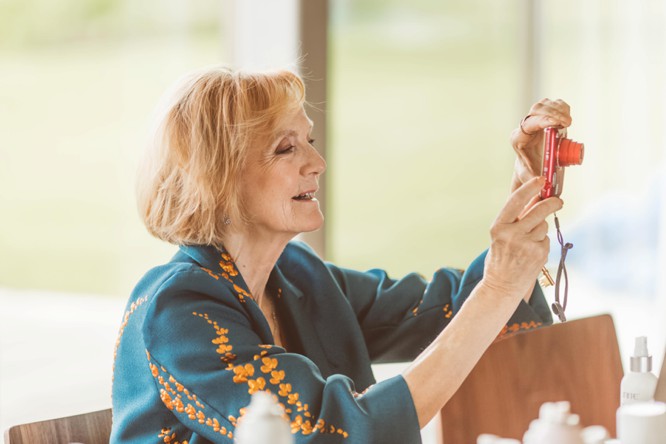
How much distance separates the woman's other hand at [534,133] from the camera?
1438 millimetres

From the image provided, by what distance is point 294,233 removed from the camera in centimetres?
159

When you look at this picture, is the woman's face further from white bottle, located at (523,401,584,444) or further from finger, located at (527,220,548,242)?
white bottle, located at (523,401,584,444)

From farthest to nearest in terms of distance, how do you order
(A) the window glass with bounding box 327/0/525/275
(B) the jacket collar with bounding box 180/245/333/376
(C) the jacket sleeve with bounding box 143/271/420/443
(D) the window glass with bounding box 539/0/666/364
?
(D) the window glass with bounding box 539/0/666/364, (A) the window glass with bounding box 327/0/525/275, (B) the jacket collar with bounding box 180/245/333/376, (C) the jacket sleeve with bounding box 143/271/420/443

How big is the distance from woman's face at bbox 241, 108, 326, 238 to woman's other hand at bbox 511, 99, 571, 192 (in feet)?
1.21

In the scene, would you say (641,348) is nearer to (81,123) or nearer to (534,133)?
(534,133)

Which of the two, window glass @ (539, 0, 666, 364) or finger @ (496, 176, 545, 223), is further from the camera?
window glass @ (539, 0, 666, 364)

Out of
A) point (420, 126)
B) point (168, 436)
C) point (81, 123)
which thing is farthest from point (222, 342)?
point (420, 126)

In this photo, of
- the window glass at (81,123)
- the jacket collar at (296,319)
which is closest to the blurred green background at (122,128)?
the window glass at (81,123)

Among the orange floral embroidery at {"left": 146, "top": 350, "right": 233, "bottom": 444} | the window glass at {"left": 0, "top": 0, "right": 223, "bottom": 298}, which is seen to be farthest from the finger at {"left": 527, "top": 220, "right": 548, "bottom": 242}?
the window glass at {"left": 0, "top": 0, "right": 223, "bottom": 298}

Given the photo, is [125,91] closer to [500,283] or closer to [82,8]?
[82,8]

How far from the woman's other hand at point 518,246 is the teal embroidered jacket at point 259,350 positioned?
0.78 feet

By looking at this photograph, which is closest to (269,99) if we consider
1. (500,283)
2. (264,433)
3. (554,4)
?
(500,283)

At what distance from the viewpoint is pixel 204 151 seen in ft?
4.82

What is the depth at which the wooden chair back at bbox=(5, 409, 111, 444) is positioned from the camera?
1277 millimetres
